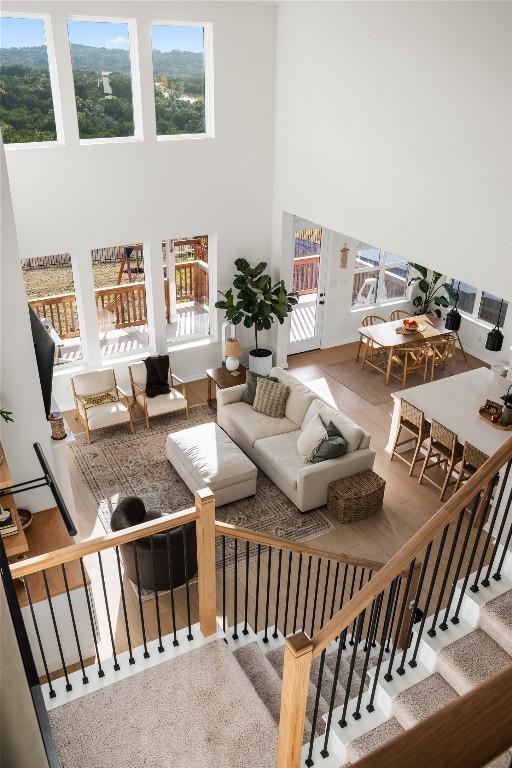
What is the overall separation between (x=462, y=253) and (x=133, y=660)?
459cm

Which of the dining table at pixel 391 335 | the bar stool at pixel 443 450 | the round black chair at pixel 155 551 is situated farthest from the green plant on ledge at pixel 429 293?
the round black chair at pixel 155 551

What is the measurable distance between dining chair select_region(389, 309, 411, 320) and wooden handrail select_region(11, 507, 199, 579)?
8.41 meters

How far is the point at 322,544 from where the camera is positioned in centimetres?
680

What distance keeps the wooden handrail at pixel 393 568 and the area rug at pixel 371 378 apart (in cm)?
669

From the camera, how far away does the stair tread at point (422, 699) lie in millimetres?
3217

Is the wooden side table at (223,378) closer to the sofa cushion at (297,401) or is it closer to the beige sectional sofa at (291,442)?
the beige sectional sofa at (291,442)

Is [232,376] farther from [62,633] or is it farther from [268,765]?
[268,765]

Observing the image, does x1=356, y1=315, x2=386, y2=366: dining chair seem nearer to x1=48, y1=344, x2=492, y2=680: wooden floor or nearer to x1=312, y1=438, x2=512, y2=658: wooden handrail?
x1=48, y1=344, x2=492, y2=680: wooden floor

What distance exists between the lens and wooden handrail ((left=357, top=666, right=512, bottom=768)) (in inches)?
29.7

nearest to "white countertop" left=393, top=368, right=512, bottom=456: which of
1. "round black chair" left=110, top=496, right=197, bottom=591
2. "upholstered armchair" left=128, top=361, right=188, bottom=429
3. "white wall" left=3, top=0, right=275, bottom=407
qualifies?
"upholstered armchair" left=128, top=361, right=188, bottom=429

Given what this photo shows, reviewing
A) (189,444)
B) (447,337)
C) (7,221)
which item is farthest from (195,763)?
(447,337)

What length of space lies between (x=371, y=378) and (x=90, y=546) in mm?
7475

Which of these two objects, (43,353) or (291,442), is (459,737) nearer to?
(43,353)

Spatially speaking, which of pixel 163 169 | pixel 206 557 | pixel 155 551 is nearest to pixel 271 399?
pixel 155 551
